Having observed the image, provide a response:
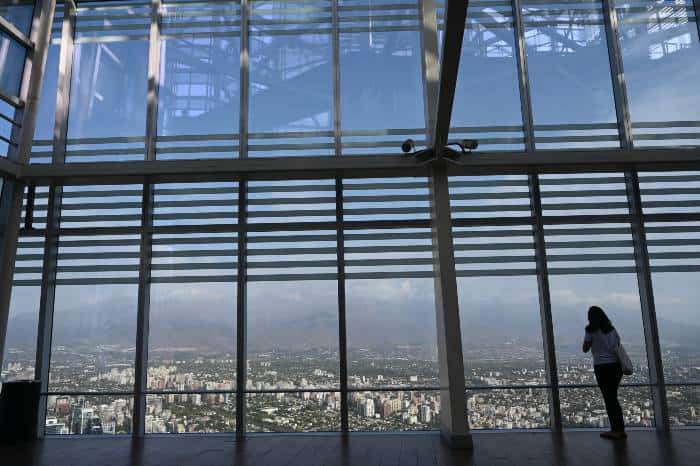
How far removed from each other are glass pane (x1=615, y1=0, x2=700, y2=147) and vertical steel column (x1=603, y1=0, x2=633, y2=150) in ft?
0.29

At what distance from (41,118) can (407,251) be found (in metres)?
5.33

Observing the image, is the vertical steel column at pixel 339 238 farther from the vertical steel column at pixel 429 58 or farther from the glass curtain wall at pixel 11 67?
the glass curtain wall at pixel 11 67

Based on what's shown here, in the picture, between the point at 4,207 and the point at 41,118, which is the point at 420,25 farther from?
the point at 4,207

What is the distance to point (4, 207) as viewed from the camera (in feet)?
24.9

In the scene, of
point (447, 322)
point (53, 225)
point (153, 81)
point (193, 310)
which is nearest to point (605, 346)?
point (447, 322)

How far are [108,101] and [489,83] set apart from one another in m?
5.30

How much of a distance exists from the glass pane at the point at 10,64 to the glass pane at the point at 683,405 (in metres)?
9.16

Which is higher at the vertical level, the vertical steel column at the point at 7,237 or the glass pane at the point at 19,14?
the glass pane at the point at 19,14

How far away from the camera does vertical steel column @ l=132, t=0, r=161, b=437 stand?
7.45 metres

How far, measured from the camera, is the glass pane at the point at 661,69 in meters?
7.98

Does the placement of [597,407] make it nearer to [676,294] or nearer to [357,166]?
[676,294]

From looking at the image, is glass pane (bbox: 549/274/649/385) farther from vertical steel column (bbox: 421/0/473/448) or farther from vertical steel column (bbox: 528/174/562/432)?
vertical steel column (bbox: 421/0/473/448)

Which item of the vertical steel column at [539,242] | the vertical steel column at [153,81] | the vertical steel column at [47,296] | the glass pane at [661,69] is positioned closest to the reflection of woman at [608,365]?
the vertical steel column at [539,242]

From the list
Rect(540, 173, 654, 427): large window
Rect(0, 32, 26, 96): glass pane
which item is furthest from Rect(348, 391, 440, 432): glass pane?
Rect(0, 32, 26, 96): glass pane
